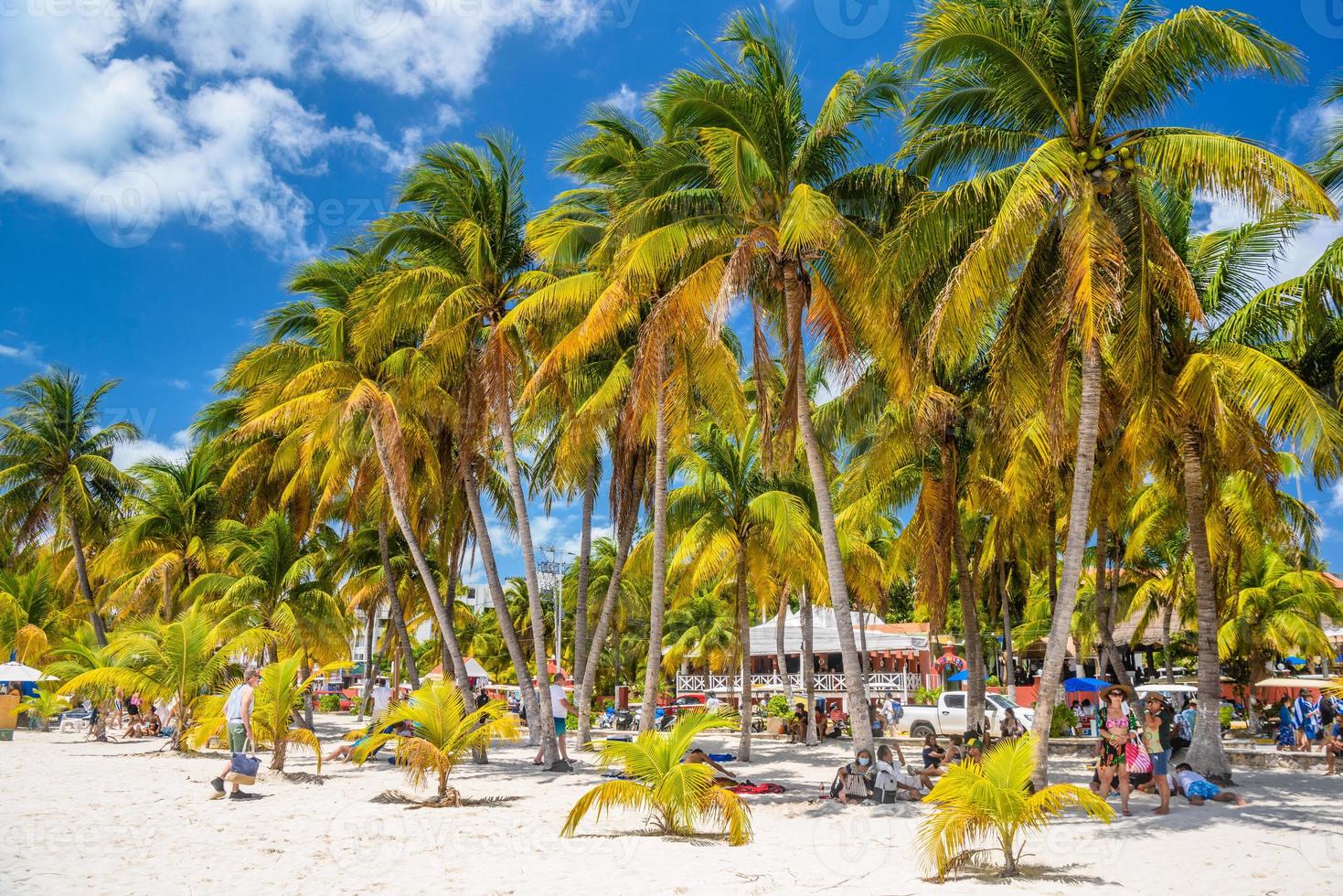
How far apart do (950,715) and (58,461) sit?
96.9ft

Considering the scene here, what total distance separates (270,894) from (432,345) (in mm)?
12663

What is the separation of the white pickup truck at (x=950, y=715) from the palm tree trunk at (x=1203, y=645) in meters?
9.63

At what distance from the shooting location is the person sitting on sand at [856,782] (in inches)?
489

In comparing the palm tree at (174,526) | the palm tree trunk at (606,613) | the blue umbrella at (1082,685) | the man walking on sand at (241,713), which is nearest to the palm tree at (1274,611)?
the blue umbrella at (1082,685)

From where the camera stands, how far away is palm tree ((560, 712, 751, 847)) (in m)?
9.55

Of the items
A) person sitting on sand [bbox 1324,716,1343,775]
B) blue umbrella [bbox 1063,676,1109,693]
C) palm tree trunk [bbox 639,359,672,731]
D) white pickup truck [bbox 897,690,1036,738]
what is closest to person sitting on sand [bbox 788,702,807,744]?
white pickup truck [bbox 897,690,1036,738]

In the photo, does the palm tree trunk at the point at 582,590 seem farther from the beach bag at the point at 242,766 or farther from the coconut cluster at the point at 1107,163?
the coconut cluster at the point at 1107,163

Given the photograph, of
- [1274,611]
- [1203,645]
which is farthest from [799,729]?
[1274,611]

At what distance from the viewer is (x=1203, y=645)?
14523mm

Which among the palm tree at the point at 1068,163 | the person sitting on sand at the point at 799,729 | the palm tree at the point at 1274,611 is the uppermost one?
the palm tree at the point at 1068,163

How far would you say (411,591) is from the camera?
111ft

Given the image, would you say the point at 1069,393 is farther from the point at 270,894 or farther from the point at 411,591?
the point at 411,591

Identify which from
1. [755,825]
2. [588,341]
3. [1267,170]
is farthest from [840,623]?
[1267,170]

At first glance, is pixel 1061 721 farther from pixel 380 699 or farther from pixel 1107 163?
pixel 380 699
